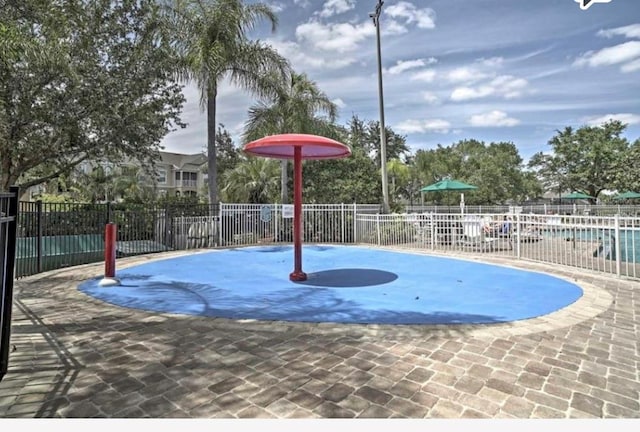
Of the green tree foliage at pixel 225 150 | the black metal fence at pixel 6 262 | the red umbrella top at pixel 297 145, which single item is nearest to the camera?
the black metal fence at pixel 6 262

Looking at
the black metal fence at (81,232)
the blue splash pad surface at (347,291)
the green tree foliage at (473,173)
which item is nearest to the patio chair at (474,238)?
the blue splash pad surface at (347,291)

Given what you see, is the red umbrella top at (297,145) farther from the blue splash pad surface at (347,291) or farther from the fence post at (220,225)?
the fence post at (220,225)

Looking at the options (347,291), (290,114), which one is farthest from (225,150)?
(347,291)

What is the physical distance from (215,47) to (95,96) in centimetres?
453

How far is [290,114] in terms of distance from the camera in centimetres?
1644

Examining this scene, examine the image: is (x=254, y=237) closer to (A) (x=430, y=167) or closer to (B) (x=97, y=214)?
(B) (x=97, y=214)

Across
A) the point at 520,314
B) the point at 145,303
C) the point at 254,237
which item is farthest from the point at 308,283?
the point at 254,237

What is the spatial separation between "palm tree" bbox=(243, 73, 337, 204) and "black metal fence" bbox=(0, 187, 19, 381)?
1319 cm

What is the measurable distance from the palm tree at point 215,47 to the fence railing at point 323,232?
1922 millimetres

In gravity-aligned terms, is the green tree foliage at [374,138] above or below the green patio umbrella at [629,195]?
above

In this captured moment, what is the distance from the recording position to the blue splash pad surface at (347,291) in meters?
5.32

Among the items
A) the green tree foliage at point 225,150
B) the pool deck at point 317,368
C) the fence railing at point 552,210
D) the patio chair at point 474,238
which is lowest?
the pool deck at point 317,368

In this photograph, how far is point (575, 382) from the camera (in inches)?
123

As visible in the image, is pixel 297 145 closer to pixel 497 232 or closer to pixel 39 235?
pixel 39 235
